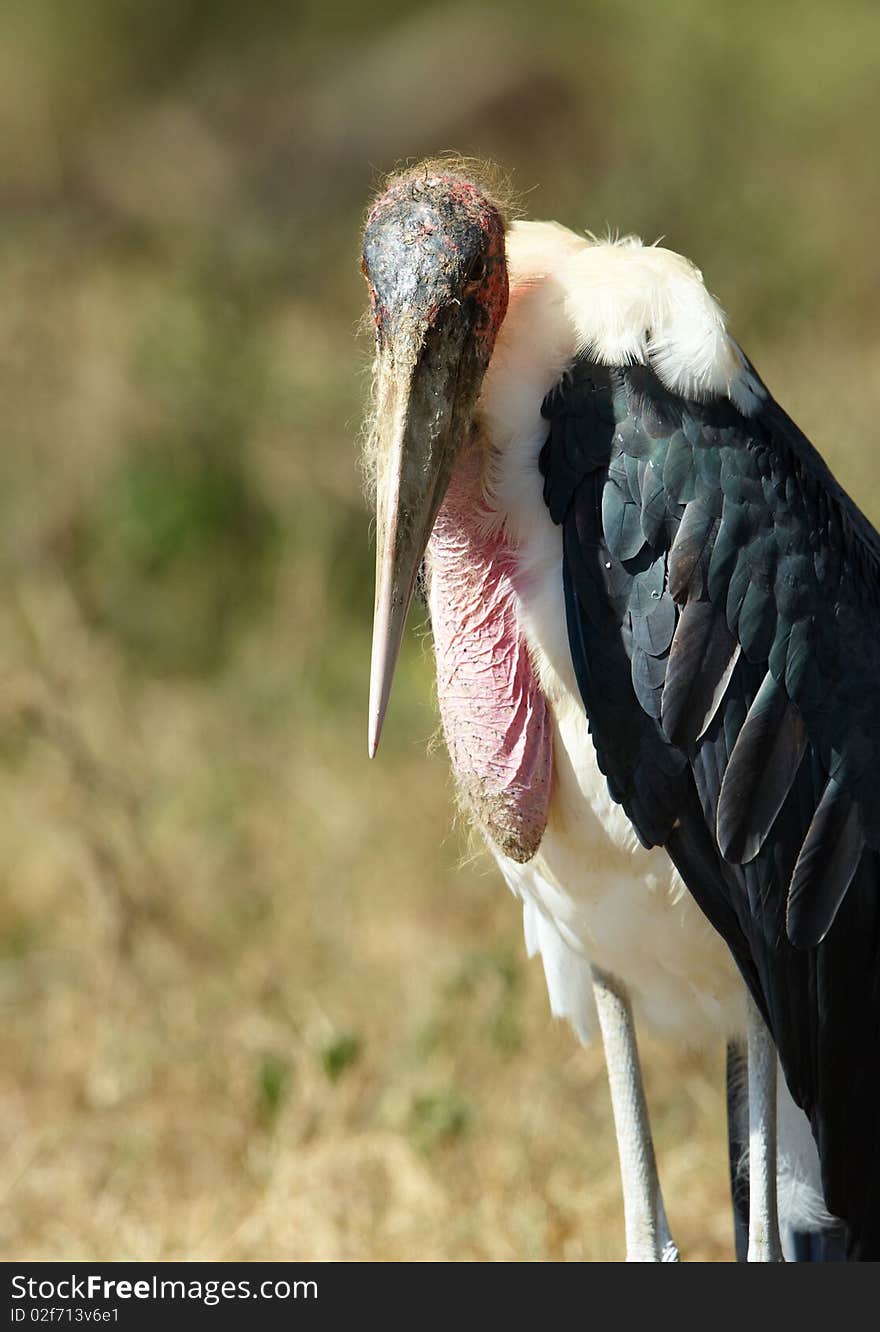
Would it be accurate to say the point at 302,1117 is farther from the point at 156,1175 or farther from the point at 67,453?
the point at 67,453

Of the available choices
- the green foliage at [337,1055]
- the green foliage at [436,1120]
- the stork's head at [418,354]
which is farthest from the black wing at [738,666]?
the green foliage at [337,1055]

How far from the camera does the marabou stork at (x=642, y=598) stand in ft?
7.19

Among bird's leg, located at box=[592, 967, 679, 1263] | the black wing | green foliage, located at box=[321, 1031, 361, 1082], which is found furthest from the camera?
green foliage, located at box=[321, 1031, 361, 1082]

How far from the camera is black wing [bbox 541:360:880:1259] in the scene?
7.16 ft

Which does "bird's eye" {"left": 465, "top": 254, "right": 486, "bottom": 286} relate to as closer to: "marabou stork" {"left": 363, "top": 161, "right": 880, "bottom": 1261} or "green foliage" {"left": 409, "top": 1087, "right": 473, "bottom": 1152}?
"marabou stork" {"left": 363, "top": 161, "right": 880, "bottom": 1261}


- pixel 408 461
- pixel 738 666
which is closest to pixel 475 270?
pixel 408 461

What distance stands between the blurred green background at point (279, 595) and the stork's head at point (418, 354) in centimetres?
24

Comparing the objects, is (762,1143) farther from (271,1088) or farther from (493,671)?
(271,1088)

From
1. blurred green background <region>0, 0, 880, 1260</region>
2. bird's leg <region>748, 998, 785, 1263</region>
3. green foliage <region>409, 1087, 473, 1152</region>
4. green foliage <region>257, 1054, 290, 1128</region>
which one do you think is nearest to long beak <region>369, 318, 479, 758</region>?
blurred green background <region>0, 0, 880, 1260</region>

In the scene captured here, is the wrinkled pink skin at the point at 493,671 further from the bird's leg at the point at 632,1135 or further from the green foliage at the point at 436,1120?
the green foliage at the point at 436,1120

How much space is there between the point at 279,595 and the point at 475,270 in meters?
3.66

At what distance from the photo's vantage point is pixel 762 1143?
2.53 metres
